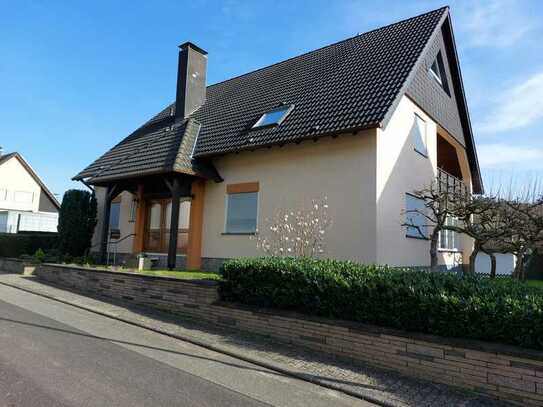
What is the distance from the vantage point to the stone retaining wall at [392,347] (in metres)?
4.55

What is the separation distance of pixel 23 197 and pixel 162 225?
1317 inches

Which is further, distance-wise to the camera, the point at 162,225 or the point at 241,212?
the point at 162,225

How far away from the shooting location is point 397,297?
18.8 feet

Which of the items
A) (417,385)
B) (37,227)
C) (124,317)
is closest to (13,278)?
(124,317)

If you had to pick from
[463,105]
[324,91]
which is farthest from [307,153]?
[463,105]

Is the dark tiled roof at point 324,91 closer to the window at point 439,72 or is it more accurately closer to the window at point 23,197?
the window at point 439,72

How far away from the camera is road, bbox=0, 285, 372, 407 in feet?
13.9

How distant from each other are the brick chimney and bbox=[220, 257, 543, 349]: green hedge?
11.3 metres

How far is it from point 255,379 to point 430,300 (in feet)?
8.17

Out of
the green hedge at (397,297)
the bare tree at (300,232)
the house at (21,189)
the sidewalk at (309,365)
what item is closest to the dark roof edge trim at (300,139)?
the bare tree at (300,232)

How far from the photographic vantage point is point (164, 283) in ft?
29.8

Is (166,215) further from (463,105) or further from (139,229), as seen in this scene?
(463,105)

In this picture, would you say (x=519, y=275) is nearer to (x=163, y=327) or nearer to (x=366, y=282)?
(x=366, y=282)

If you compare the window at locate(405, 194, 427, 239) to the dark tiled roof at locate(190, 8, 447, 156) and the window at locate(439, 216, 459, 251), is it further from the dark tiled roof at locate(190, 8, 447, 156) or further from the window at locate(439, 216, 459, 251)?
the dark tiled roof at locate(190, 8, 447, 156)
